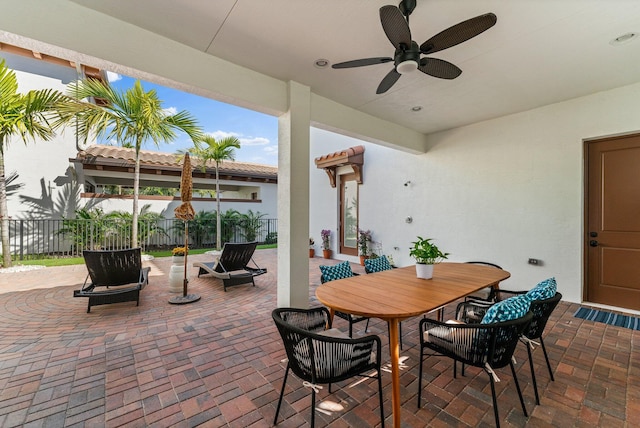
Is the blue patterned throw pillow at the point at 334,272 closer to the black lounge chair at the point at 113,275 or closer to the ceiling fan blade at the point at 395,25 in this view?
the ceiling fan blade at the point at 395,25

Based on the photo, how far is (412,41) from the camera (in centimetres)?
225

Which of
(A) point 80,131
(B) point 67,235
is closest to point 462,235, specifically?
(A) point 80,131

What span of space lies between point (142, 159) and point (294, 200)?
8.61 meters

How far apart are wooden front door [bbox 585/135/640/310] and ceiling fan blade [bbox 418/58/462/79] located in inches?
140

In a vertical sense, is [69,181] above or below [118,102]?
below

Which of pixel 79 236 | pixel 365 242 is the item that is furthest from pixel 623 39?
pixel 79 236

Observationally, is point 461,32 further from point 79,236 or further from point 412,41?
point 79,236

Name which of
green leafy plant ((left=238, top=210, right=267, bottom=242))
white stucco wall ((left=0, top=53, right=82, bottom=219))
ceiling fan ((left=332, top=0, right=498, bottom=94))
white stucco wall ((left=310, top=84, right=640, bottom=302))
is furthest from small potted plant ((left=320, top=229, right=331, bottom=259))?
white stucco wall ((left=0, top=53, right=82, bottom=219))

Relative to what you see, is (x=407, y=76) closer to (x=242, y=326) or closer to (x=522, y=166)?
(x=522, y=166)

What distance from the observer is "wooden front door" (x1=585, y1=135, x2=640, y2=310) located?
4008 millimetres

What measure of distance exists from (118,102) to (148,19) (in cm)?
456

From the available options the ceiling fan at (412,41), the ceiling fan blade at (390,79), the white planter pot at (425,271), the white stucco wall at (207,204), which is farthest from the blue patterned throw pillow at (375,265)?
the white stucco wall at (207,204)

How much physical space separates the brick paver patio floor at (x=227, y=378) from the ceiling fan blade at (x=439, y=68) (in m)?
2.87

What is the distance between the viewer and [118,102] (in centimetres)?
609
